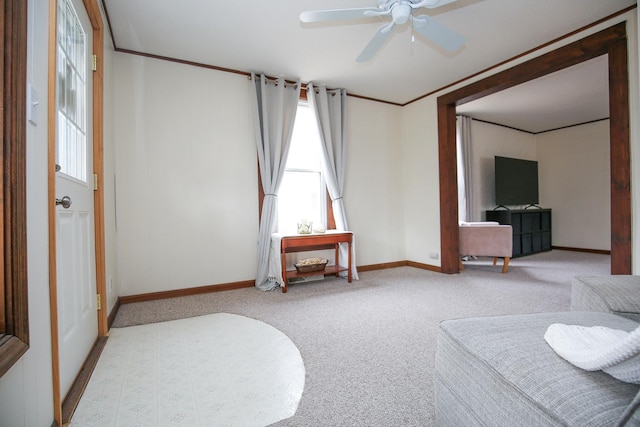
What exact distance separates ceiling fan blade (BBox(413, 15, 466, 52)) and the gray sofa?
187 centimetres

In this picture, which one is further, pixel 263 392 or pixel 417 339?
pixel 417 339

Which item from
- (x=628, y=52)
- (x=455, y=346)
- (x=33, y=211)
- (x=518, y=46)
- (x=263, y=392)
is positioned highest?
(x=518, y=46)

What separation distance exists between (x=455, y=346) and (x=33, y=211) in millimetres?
1462

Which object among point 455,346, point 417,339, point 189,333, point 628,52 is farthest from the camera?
point 628,52

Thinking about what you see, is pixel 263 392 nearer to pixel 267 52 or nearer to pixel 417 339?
pixel 417 339

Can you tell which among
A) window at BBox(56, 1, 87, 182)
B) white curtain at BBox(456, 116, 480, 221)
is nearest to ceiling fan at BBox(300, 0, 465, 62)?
window at BBox(56, 1, 87, 182)

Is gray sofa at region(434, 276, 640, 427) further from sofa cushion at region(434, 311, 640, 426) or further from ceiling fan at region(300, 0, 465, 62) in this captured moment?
ceiling fan at region(300, 0, 465, 62)

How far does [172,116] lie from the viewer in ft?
10.2

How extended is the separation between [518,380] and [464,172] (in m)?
5.05

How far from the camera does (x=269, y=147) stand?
349 cm

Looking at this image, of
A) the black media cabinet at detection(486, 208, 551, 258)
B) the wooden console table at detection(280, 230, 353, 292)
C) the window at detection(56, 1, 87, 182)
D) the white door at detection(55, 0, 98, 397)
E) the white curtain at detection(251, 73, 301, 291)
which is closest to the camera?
the white door at detection(55, 0, 98, 397)

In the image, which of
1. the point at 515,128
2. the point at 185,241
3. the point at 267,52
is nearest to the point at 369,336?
the point at 185,241

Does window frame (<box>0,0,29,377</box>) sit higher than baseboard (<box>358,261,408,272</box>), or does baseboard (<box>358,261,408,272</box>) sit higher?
window frame (<box>0,0,29,377</box>)

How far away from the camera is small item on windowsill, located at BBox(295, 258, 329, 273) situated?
11.3 ft
